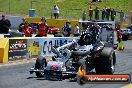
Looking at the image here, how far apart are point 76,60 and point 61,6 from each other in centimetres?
3974

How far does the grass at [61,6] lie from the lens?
48781 mm

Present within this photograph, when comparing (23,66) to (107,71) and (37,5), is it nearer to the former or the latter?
(107,71)

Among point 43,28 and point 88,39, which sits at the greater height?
point 88,39

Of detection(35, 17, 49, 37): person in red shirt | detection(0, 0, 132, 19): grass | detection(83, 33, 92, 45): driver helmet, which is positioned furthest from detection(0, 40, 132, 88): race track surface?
detection(0, 0, 132, 19): grass

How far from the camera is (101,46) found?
14.8 m

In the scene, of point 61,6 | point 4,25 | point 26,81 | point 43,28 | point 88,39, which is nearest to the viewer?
point 26,81

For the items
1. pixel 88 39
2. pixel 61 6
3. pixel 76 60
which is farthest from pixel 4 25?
pixel 61 6

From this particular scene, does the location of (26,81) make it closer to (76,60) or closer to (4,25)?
(76,60)

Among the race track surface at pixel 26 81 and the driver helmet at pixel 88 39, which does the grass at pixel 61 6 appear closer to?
the race track surface at pixel 26 81

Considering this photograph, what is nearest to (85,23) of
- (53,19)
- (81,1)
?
(53,19)

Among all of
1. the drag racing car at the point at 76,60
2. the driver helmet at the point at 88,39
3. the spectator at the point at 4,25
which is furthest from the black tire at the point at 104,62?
the spectator at the point at 4,25

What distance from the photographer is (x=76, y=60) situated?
46.1ft

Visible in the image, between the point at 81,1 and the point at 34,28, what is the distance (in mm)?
17780

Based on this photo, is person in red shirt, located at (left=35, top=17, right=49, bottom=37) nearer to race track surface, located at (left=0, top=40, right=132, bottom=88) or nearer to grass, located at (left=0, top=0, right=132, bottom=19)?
race track surface, located at (left=0, top=40, right=132, bottom=88)
